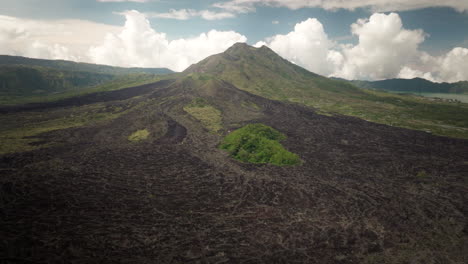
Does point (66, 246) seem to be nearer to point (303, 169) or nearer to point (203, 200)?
point (203, 200)

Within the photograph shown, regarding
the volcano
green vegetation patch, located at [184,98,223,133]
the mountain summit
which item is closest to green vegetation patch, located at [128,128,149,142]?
the volcano

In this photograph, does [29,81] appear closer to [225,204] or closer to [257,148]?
[257,148]

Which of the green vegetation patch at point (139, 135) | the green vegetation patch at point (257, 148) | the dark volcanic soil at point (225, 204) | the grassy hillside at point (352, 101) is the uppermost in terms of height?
the grassy hillside at point (352, 101)

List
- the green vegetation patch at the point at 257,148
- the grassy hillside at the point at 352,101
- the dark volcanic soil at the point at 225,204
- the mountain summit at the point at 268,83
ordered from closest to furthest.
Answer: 1. the dark volcanic soil at the point at 225,204
2. the green vegetation patch at the point at 257,148
3. the grassy hillside at the point at 352,101
4. the mountain summit at the point at 268,83

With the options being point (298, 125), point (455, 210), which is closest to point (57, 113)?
point (298, 125)

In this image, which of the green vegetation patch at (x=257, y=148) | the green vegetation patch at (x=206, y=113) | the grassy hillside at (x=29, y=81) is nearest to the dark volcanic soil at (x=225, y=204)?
the green vegetation patch at (x=257, y=148)

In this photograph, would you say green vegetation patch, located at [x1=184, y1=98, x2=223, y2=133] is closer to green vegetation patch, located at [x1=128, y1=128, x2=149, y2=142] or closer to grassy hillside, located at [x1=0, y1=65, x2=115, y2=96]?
green vegetation patch, located at [x1=128, y1=128, x2=149, y2=142]

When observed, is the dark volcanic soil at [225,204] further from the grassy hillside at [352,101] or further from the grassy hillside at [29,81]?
the grassy hillside at [29,81]
